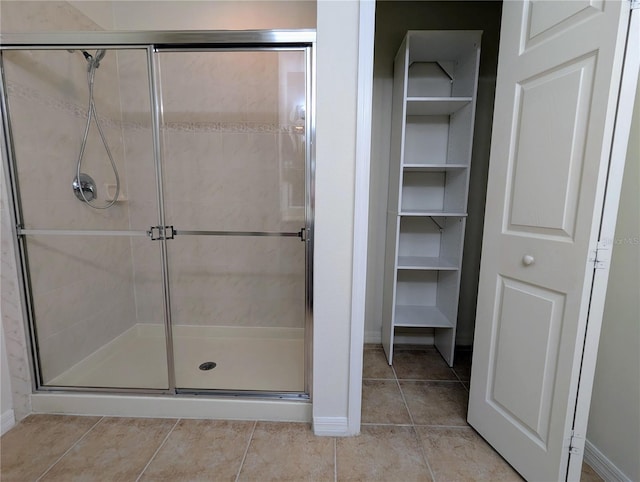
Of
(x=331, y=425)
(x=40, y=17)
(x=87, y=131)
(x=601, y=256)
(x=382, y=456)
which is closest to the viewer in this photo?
(x=601, y=256)

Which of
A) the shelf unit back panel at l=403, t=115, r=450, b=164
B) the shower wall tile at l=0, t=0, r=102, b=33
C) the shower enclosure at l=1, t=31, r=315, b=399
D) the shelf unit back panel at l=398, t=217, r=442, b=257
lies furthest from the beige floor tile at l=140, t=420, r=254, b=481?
the shower wall tile at l=0, t=0, r=102, b=33

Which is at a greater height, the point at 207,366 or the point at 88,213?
the point at 88,213

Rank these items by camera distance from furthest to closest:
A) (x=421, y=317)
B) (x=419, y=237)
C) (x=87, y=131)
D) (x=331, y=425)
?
1. (x=419, y=237)
2. (x=421, y=317)
3. (x=87, y=131)
4. (x=331, y=425)

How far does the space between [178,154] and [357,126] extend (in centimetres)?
154

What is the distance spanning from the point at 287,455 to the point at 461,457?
784mm

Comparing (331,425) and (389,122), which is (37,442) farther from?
(389,122)

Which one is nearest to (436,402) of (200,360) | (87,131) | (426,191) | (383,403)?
(383,403)

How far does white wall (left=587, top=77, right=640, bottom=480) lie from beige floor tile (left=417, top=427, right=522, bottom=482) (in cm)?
40

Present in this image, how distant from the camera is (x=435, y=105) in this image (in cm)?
183

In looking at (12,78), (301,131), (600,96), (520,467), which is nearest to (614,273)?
(600,96)

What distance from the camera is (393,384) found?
1791 mm

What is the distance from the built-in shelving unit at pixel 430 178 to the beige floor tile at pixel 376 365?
9cm

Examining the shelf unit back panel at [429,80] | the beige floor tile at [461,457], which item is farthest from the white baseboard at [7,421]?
the shelf unit back panel at [429,80]

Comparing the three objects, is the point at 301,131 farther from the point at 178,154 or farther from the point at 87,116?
the point at 87,116
